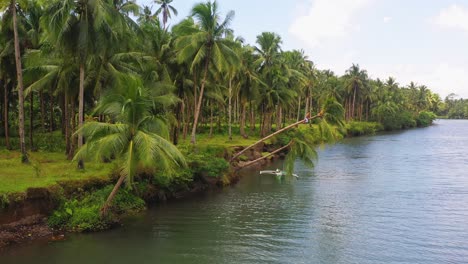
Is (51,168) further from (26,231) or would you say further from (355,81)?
(355,81)

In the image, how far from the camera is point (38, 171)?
68.6ft

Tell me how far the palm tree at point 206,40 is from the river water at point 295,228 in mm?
8995

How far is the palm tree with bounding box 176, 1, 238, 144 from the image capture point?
98.0 ft

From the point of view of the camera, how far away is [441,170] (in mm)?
36719

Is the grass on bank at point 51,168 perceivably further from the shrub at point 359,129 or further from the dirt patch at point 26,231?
the shrub at point 359,129

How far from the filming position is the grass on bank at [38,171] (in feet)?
61.1

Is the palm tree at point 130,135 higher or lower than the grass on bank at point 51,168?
higher

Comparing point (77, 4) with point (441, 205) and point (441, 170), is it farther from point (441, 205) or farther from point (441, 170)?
point (441, 170)

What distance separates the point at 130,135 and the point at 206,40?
1518 cm

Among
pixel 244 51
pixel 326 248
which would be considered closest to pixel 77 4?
pixel 326 248

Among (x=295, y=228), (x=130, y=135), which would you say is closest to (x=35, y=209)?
(x=130, y=135)

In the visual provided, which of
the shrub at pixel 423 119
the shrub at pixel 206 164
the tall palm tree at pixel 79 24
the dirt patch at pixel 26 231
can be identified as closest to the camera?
the dirt patch at pixel 26 231

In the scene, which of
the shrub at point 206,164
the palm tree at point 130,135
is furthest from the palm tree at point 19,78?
the shrub at point 206,164

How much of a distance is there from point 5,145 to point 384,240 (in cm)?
2693
